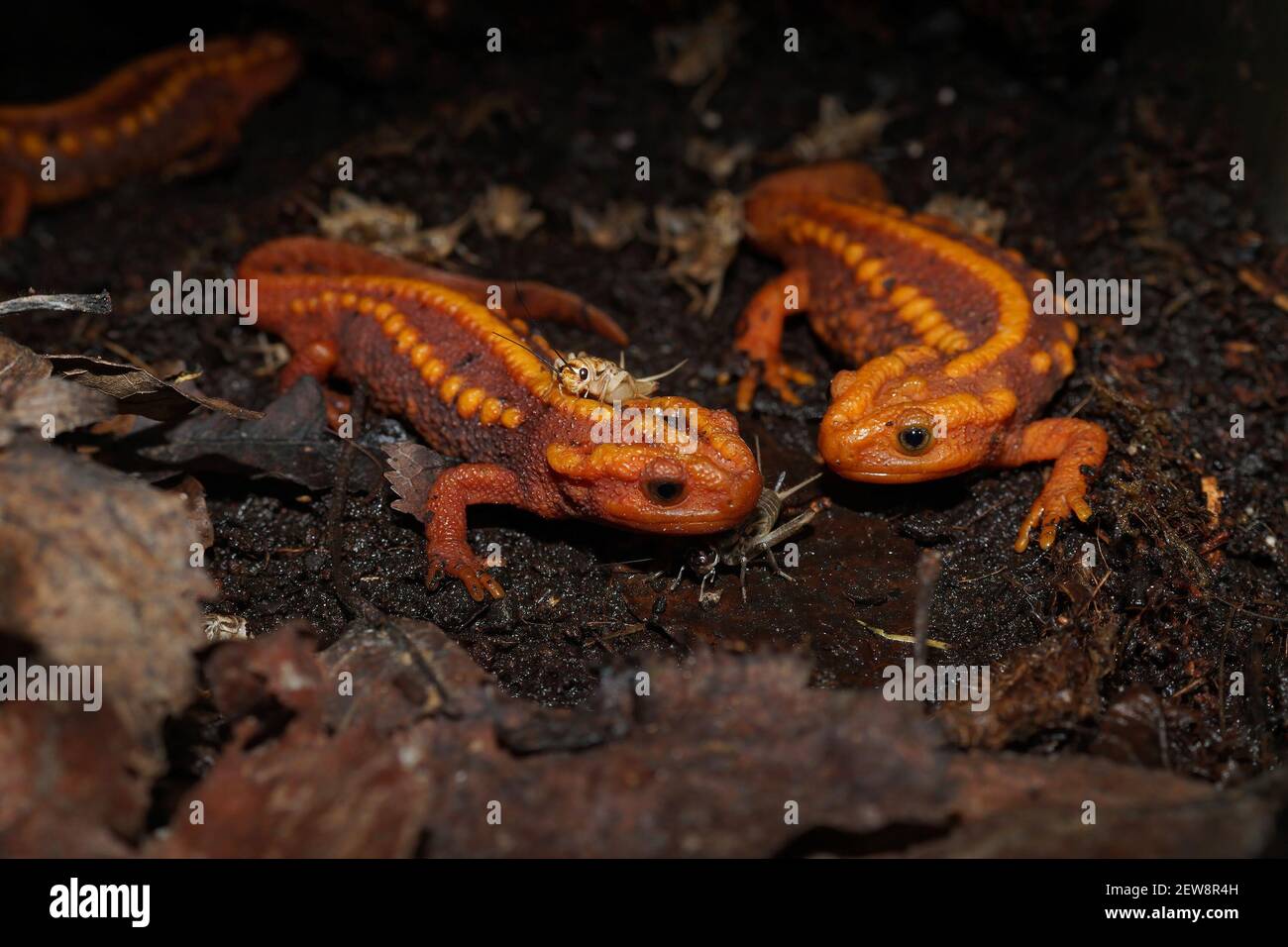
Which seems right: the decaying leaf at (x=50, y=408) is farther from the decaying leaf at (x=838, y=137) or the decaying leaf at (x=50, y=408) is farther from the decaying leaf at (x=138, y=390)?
the decaying leaf at (x=838, y=137)

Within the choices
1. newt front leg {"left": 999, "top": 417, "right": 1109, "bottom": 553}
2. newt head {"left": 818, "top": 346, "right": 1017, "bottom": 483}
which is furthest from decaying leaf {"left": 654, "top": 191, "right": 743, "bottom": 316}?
newt front leg {"left": 999, "top": 417, "right": 1109, "bottom": 553}

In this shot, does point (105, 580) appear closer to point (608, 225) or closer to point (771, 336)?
point (771, 336)

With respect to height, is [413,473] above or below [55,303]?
below

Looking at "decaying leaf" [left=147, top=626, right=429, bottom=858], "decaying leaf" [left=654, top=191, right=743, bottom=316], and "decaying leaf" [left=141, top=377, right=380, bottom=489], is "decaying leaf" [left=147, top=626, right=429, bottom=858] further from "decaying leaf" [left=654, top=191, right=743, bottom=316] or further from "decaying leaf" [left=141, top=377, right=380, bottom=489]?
"decaying leaf" [left=654, top=191, right=743, bottom=316]

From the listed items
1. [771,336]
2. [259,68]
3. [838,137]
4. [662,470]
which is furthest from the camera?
[259,68]

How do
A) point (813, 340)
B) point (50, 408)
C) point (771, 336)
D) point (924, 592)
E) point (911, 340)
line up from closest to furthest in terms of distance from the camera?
point (50, 408)
point (924, 592)
point (911, 340)
point (771, 336)
point (813, 340)

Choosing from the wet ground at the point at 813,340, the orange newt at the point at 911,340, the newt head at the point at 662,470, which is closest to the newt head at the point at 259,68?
the wet ground at the point at 813,340

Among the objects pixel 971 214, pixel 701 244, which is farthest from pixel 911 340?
pixel 701 244
